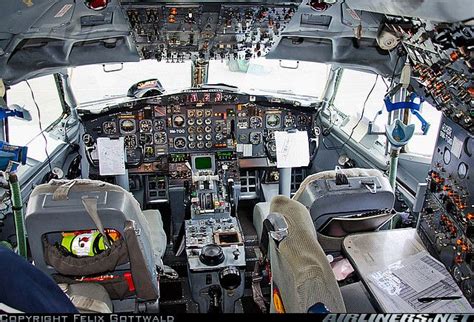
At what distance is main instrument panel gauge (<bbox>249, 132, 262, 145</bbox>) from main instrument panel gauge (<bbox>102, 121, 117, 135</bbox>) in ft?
5.16

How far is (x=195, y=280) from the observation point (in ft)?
13.6

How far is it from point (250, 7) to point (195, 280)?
83.5 inches

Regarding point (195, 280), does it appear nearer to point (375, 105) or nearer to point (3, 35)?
point (3, 35)

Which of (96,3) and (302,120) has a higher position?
(96,3)

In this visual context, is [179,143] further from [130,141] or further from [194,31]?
[194,31]

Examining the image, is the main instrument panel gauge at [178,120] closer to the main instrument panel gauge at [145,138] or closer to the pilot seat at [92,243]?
the main instrument panel gauge at [145,138]

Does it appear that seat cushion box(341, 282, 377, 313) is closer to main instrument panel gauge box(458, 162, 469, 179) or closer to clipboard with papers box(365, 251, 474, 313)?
clipboard with papers box(365, 251, 474, 313)

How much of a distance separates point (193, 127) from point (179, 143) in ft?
0.82

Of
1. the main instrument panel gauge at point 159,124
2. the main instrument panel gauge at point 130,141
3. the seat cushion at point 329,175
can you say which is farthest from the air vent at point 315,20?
the main instrument panel gauge at point 130,141

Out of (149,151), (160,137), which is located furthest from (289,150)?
(149,151)

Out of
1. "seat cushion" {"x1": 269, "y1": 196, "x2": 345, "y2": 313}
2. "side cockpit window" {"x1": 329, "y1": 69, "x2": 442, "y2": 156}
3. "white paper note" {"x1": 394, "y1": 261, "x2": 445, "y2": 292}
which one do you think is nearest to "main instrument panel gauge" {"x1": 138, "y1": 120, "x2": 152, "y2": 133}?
"side cockpit window" {"x1": 329, "y1": 69, "x2": 442, "y2": 156}

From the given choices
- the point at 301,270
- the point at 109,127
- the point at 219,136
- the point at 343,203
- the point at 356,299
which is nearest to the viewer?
the point at 301,270

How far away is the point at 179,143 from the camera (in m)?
6.09

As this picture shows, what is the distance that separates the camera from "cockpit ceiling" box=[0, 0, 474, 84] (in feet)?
9.92
